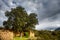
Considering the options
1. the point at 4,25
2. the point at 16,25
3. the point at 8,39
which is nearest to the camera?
the point at 8,39

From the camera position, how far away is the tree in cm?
6297

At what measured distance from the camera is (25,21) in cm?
6600

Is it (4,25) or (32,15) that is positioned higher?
(32,15)

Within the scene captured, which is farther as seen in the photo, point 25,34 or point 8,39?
point 25,34

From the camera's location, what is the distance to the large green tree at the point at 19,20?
63.0 metres

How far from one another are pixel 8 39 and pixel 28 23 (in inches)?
1781

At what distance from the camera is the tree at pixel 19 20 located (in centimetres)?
6297

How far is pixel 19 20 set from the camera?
62531 millimetres

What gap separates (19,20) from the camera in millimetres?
62531

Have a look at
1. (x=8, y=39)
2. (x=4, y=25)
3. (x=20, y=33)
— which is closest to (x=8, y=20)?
(x=4, y=25)

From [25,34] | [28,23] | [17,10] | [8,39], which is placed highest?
[17,10]

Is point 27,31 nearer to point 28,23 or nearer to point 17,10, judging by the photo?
point 28,23

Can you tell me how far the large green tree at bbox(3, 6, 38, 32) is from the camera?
63.0 meters

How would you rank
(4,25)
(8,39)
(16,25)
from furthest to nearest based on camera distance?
(4,25) < (16,25) < (8,39)
